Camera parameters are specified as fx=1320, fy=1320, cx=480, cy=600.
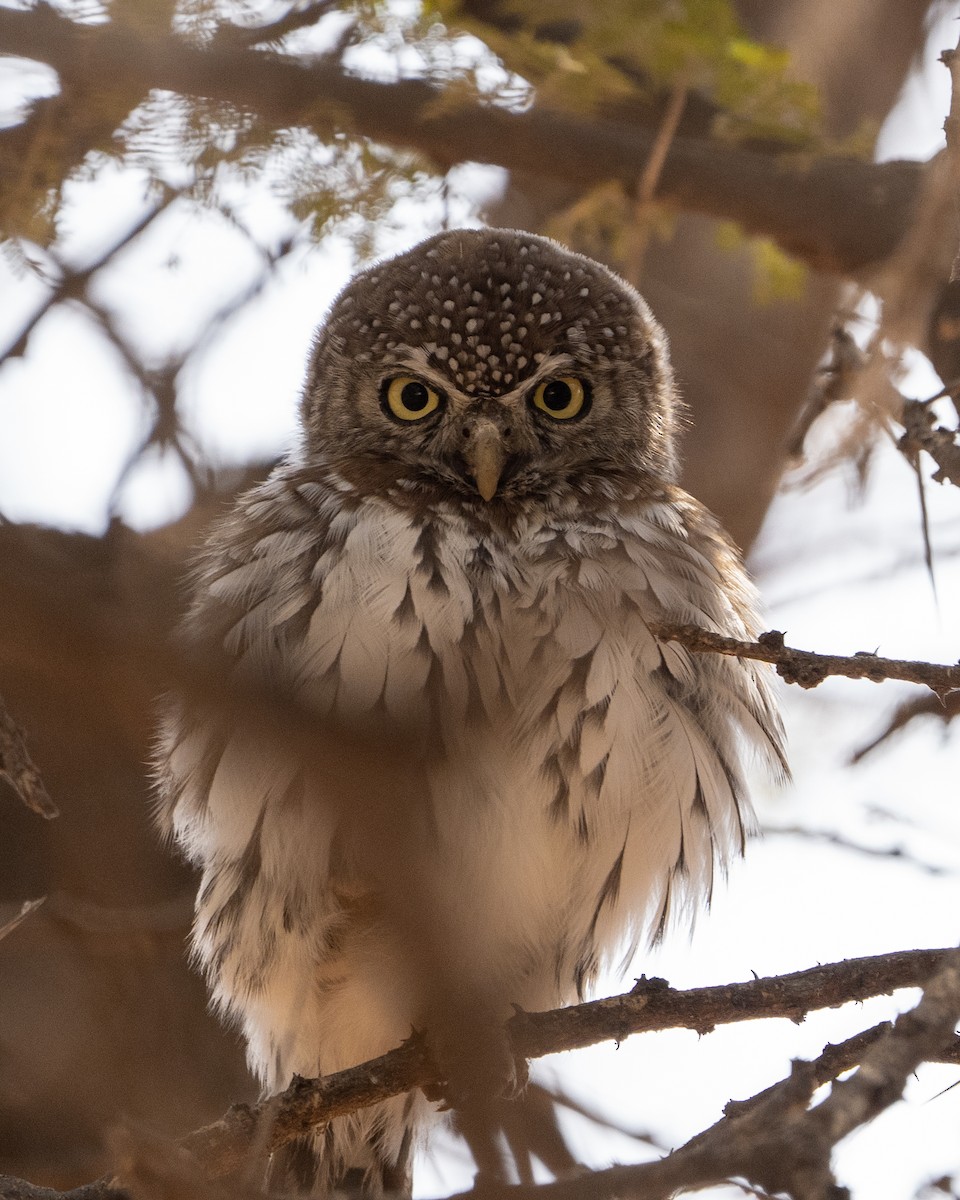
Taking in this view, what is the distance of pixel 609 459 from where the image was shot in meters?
3.45

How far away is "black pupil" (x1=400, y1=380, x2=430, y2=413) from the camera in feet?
11.2

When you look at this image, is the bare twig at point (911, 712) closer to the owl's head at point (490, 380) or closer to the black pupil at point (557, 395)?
the owl's head at point (490, 380)

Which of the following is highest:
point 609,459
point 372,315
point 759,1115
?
point 372,315

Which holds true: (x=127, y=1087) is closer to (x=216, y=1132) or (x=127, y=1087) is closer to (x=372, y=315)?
(x=216, y=1132)

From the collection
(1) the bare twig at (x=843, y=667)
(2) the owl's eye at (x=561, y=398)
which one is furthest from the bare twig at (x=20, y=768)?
(2) the owl's eye at (x=561, y=398)

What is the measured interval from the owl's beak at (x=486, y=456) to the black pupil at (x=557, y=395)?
0.25m

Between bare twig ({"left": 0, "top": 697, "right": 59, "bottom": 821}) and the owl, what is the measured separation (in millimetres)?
528

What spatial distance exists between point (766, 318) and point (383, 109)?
83.2 inches

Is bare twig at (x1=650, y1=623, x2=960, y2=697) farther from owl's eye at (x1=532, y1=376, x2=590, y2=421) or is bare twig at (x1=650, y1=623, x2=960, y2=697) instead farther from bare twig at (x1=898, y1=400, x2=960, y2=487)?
owl's eye at (x1=532, y1=376, x2=590, y2=421)

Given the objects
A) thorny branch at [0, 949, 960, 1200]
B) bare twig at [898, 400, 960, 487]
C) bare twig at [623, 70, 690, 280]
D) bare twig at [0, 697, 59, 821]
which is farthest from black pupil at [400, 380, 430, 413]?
bare twig at [0, 697, 59, 821]

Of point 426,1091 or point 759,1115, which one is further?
point 426,1091

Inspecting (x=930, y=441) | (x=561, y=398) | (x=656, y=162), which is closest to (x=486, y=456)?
(x=561, y=398)

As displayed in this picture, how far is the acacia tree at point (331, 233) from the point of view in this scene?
2.33m

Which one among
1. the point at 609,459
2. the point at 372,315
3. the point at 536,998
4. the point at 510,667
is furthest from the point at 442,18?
the point at 536,998
